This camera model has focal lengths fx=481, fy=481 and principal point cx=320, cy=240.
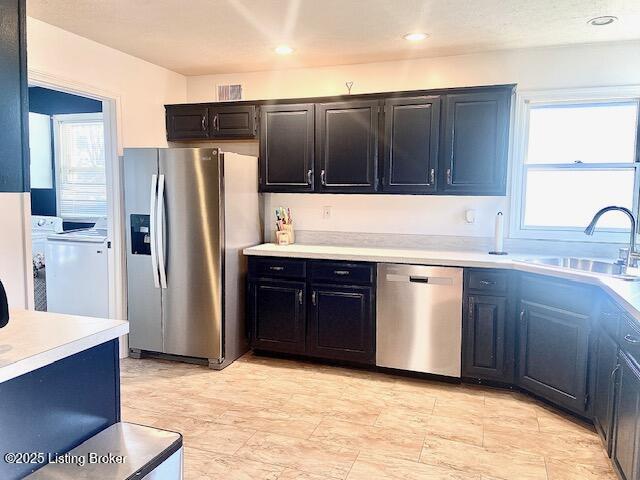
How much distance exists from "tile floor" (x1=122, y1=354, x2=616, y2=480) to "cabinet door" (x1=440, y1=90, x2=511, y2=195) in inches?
58.0

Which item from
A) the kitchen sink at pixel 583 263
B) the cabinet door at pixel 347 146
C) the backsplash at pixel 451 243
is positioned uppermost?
the cabinet door at pixel 347 146

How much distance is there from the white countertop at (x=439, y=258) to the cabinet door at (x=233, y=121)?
99 cm

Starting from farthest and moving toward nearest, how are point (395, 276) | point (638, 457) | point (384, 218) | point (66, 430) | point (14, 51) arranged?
point (384, 218)
point (395, 276)
point (638, 457)
point (14, 51)
point (66, 430)

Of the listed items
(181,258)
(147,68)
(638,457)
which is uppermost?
(147,68)

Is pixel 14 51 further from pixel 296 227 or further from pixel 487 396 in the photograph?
pixel 487 396

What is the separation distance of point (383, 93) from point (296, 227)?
1.38 meters

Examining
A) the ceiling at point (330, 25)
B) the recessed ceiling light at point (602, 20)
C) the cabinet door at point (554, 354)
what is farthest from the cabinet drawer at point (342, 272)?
the recessed ceiling light at point (602, 20)

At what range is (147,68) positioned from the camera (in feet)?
13.4

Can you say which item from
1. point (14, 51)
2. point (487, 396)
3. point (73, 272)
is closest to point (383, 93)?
point (487, 396)

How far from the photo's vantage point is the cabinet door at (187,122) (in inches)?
166

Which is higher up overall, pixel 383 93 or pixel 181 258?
pixel 383 93

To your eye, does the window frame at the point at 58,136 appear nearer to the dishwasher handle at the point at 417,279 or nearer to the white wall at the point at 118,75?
the white wall at the point at 118,75

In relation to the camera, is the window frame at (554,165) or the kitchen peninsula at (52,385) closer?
the kitchen peninsula at (52,385)

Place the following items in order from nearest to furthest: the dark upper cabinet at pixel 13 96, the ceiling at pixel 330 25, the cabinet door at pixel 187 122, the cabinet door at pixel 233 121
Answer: the dark upper cabinet at pixel 13 96 → the ceiling at pixel 330 25 → the cabinet door at pixel 233 121 → the cabinet door at pixel 187 122
